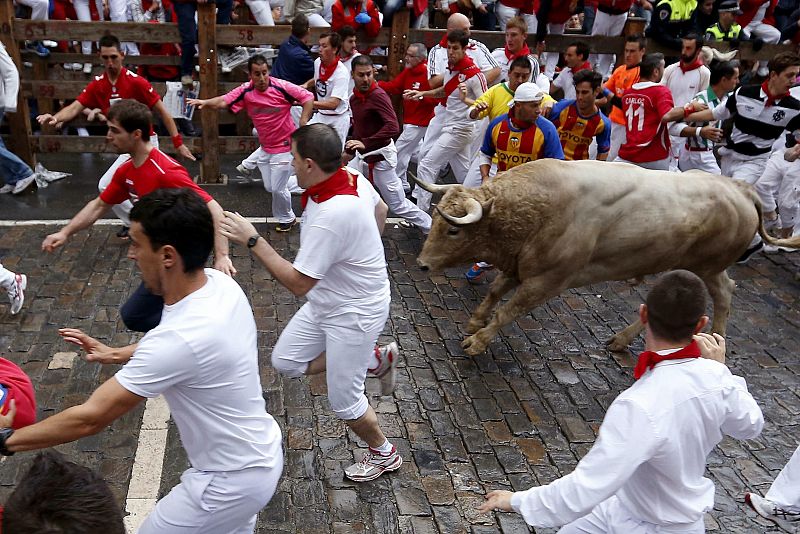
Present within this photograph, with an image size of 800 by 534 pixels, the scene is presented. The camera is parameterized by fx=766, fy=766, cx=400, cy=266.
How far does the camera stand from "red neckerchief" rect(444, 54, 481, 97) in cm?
941

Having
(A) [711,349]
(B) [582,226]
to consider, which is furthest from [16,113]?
(A) [711,349]

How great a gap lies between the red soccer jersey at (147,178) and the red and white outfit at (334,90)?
14.2 feet

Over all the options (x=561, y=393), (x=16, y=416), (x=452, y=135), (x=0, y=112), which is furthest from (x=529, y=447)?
(x=0, y=112)

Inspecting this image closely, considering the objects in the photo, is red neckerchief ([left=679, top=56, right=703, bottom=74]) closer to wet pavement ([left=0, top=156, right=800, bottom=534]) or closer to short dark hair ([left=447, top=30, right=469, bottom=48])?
wet pavement ([left=0, top=156, right=800, bottom=534])

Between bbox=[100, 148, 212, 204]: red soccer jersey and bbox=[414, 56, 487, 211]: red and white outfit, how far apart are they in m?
4.39

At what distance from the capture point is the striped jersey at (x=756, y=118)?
27.2 ft

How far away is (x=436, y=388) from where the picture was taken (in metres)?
6.13

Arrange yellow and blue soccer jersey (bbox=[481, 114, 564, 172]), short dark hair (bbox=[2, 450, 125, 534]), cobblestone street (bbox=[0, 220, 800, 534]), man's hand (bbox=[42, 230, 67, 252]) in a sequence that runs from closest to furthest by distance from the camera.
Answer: short dark hair (bbox=[2, 450, 125, 534]) → cobblestone street (bbox=[0, 220, 800, 534]) → man's hand (bbox=[42, 230, 67, 252]) → yellow and blue soccer jersey (bbox=[481, 114, 564, 172])

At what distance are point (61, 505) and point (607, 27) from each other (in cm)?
1163

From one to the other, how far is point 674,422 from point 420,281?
5170mm

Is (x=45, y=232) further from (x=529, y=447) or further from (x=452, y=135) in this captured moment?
(x=529, y=447)

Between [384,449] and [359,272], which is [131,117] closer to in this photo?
[359,272]

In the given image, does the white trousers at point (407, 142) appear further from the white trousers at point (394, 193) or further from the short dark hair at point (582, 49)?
the short dark hair at point (582, 49)

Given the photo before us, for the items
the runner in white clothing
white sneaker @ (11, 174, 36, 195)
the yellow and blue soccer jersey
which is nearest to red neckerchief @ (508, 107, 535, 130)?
the yellow and blue soccer jersey
